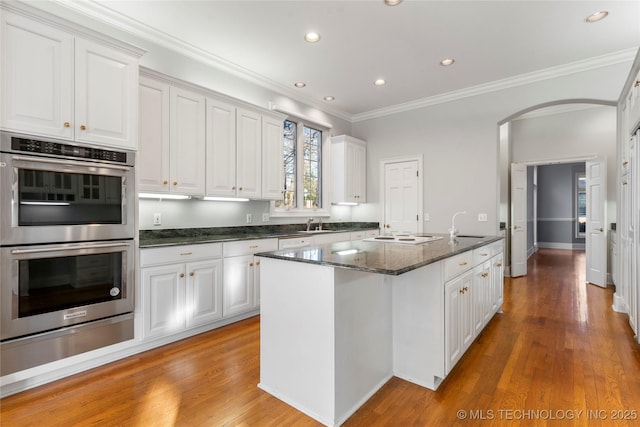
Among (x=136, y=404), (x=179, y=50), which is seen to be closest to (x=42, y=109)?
(x=179, y=50)

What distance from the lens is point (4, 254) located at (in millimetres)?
1985

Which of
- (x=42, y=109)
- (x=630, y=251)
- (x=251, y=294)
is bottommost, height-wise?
(x=251, y=294)

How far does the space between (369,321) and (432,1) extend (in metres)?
2.64

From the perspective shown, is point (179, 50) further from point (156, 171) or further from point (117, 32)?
point (156, 171)

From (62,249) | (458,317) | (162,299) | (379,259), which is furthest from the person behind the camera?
(162,299)

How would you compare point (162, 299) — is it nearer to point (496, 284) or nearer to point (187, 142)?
point (187, 142)

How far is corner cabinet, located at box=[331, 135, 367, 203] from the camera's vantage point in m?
5.42

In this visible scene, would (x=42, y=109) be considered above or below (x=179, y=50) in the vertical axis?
below

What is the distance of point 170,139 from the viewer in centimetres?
308

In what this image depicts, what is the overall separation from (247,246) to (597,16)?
3.98 m

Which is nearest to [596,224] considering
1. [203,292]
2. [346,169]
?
[346,169]

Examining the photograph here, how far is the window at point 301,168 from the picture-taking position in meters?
4.84

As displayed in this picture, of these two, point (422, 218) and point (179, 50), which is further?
point (422, 218)

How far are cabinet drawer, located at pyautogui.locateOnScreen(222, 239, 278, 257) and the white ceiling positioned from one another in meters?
2.11
